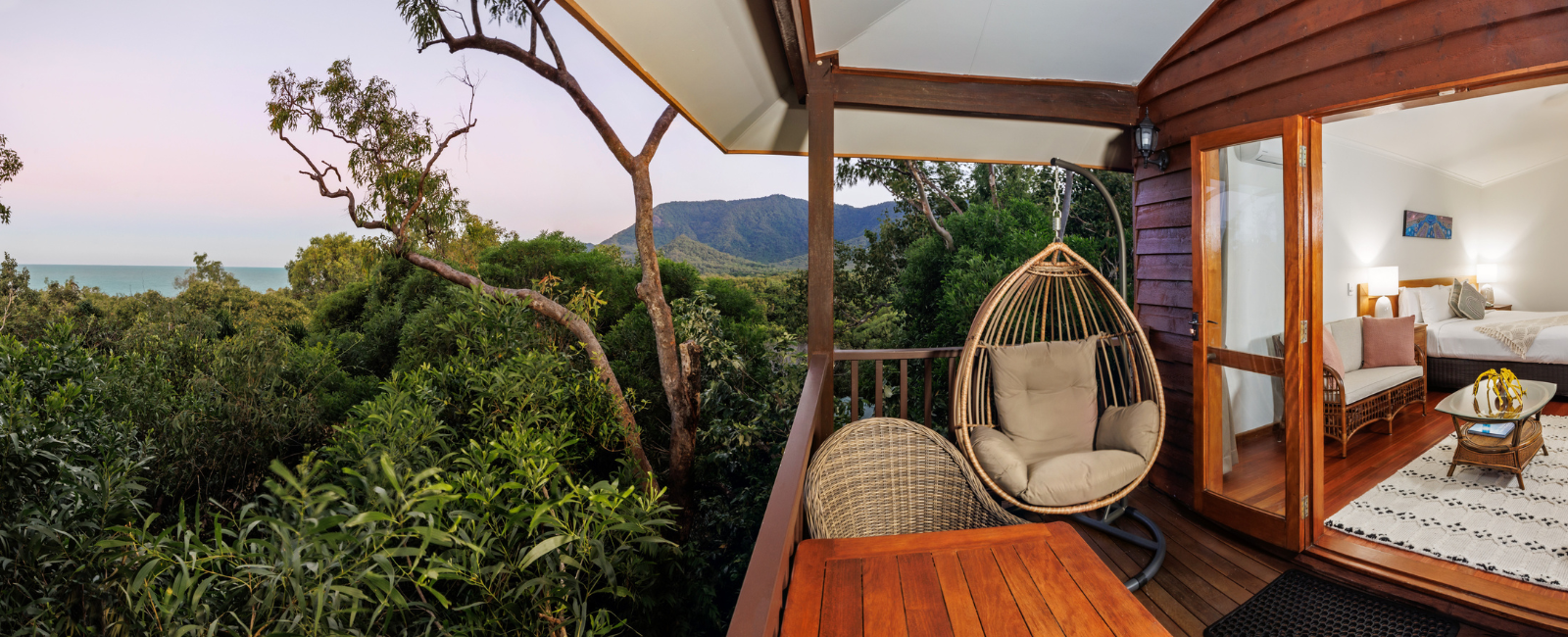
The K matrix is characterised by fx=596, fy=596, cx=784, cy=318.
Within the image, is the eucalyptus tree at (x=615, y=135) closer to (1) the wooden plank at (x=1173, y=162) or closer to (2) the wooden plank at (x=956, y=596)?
(1) the wooden plank at (x=1173, y=162)

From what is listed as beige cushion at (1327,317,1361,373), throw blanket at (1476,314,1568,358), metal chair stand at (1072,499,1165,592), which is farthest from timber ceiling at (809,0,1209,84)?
throw blanket at (1476,314,1568,358)

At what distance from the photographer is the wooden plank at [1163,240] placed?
3.27 meters

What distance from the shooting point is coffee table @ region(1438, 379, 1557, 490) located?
352cm

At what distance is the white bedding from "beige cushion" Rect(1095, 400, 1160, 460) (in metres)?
5.44

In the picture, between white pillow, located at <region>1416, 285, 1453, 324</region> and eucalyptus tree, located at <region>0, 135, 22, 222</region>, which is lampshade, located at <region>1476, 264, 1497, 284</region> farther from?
eucalyptus tree, located at <region>0, 135, 22, 222</region>

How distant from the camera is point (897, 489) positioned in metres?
2.23

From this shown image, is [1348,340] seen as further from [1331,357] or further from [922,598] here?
[922,598]

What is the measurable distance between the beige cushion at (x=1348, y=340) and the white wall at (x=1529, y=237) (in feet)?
11.8

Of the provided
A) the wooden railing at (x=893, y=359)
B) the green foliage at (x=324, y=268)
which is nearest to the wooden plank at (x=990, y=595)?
the wooden railing at (x=893, y=359)

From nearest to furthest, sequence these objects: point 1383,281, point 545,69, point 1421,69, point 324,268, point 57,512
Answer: point 57,512, point 1421,69, point 1383,281, point 545,69, point 324,268

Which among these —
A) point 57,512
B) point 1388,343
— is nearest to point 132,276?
point 57,512

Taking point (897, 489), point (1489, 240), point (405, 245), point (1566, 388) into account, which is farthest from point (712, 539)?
point (1489, 240)

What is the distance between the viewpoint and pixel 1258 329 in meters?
2.94

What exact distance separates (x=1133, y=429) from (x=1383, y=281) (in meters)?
5.40
